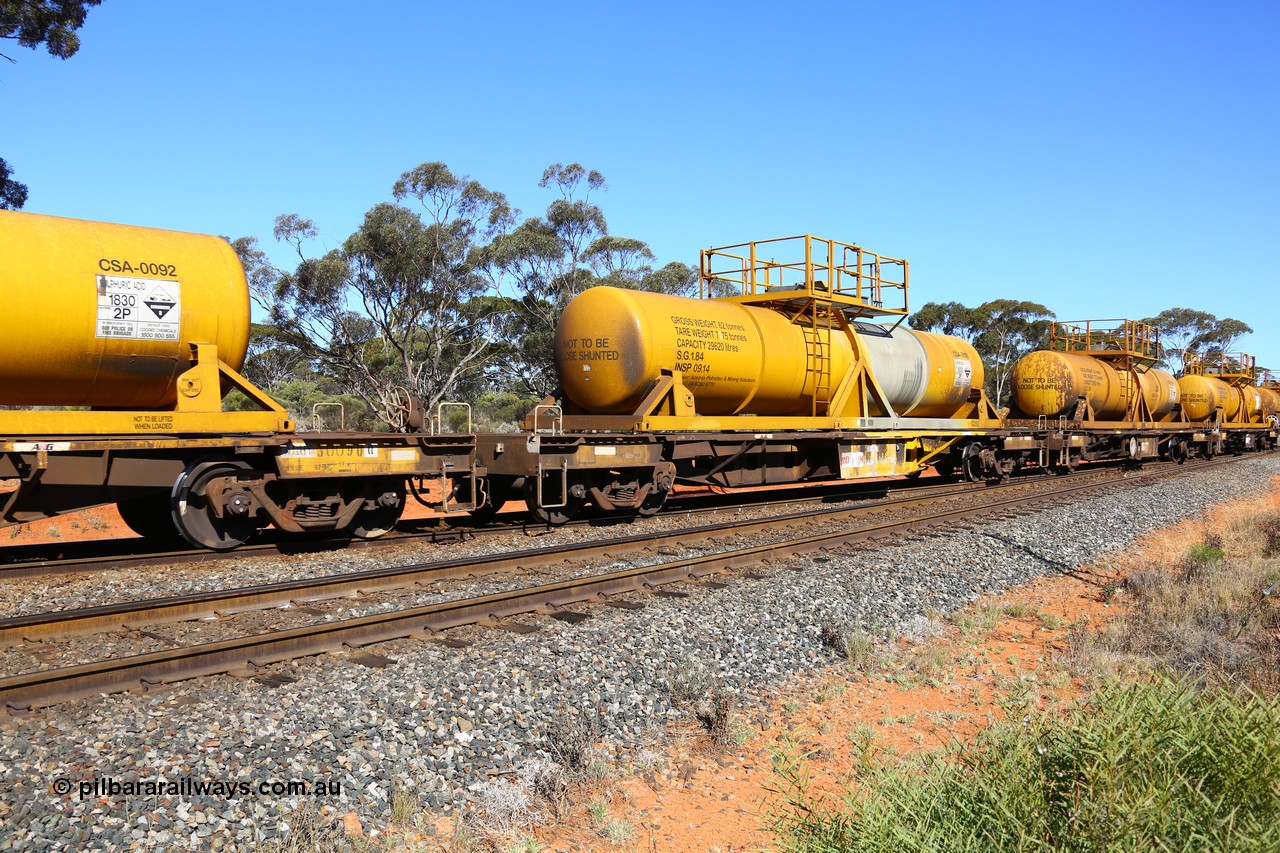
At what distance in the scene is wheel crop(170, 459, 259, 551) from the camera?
9.02 meters

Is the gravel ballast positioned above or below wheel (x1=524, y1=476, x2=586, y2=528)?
below

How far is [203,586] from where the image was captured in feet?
27.0

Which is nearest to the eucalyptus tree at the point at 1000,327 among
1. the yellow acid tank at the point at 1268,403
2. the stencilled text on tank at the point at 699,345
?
the yellow acid tank at the point at 1268,403

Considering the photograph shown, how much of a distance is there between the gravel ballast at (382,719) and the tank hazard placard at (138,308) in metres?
4.91

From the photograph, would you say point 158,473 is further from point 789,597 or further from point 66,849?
point 789,597

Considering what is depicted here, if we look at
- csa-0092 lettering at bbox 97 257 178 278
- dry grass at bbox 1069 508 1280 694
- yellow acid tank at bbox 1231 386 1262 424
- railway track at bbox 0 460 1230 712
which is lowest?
dry grass at bbox 1069 508 1280 694

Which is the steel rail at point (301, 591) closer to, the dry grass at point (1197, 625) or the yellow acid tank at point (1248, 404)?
the dry grass at point (1197, 625)

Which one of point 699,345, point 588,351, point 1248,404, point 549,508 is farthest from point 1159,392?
point 549,508

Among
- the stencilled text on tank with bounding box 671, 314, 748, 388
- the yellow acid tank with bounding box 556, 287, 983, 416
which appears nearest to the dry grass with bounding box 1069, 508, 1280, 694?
the yellow acid tank with bounding box 556, 287, 983, 416

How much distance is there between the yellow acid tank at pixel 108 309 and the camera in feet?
27.1

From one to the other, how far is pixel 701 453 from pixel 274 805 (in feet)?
30.8

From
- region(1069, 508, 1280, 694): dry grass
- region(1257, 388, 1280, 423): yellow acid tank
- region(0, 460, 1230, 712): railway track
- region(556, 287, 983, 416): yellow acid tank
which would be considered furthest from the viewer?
region(1257, 388, 1280, 423): yellow acid tank

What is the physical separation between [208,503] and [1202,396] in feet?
122

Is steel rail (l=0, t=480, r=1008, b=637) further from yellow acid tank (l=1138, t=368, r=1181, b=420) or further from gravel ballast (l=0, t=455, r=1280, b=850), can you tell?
yellow acid tank (l=1138, t=368, r=1181, b=420)
